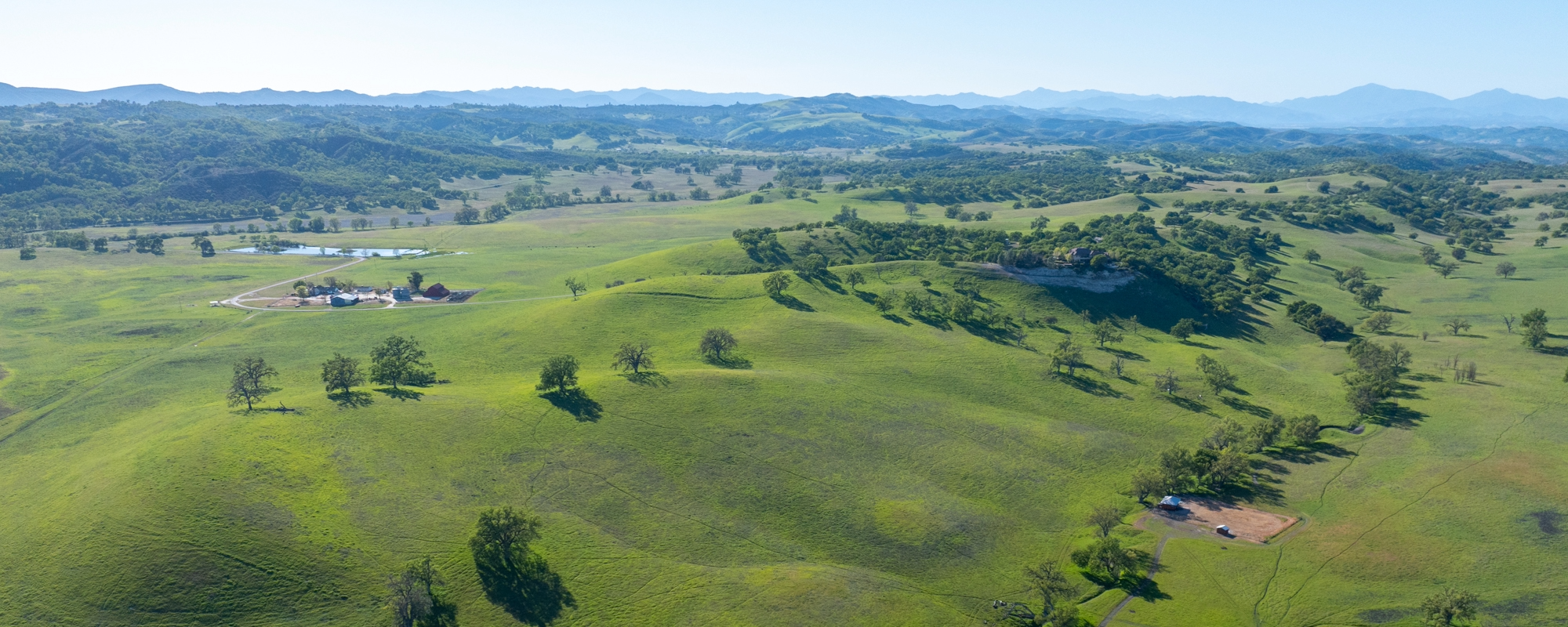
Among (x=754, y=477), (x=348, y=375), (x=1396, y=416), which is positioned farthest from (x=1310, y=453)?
(x=348, y=375)

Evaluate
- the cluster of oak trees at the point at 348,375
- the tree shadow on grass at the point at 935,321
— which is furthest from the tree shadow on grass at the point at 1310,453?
the cluster of oak trees at the point at 348,375

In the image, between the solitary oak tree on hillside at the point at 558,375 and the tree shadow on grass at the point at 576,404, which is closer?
the tree shadow on grass at the point at 576,404

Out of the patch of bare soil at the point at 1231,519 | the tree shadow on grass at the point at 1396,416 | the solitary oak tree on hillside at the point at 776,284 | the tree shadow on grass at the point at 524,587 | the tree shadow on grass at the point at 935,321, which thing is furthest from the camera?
the solitary oak tree on hillside at the point at 776,284

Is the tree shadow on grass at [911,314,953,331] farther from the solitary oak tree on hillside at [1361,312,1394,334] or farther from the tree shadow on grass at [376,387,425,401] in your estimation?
the tree shadow on grass at [376,387,425,401]

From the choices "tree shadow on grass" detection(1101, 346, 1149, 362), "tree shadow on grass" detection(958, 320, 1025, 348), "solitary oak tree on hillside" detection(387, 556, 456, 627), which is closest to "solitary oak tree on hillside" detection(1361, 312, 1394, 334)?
"tree shadow on grass" detection(1101, 346, 1149, 362)

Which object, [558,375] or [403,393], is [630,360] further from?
[403,393]

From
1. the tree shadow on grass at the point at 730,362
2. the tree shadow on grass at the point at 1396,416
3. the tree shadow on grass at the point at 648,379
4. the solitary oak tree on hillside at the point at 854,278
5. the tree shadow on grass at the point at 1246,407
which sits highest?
the solitary oak tree on hillside at the point at 854,278

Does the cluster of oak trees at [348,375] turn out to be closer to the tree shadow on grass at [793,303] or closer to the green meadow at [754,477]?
the green meadow at [754,477]
